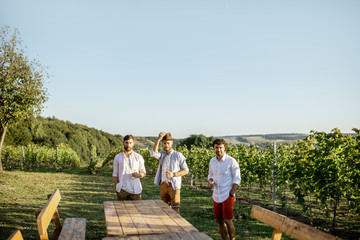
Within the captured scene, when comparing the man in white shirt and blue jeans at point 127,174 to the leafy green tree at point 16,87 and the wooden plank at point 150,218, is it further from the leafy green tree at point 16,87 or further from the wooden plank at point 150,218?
the leafy green tree at point 16,87

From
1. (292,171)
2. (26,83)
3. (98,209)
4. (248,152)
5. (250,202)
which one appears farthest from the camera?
(26,83)

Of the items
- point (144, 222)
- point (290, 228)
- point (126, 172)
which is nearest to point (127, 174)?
point (126, 172)

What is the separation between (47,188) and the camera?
36.5ft

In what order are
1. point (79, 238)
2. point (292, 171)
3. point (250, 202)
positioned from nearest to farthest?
1. point (79, 238)
2. point (292, 171)
3. point (250, 202)

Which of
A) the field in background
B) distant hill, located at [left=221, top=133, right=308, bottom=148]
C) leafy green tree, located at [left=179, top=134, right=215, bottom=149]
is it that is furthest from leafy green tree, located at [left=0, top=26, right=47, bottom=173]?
leafy green tree, located at [left=179, top=134, right=215, bottom=149]

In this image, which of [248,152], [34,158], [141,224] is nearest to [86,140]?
[34,158]

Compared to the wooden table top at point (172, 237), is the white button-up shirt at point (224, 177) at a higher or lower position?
higher

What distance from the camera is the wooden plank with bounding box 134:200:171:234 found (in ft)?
8.98

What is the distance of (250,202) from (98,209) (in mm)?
4898

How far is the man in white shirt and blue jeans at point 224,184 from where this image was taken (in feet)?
12.3

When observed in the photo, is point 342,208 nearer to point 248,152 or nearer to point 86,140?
point 248,152

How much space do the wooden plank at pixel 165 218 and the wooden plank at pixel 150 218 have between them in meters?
0.03

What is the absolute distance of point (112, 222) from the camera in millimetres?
2961

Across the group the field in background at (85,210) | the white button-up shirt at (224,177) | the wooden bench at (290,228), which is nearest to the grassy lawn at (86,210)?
the field in background at (85,210)
